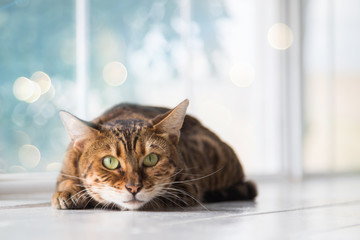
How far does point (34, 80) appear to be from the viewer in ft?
8.05

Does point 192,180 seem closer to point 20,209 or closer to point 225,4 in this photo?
point 20,209

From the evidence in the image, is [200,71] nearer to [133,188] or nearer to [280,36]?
[280,36]

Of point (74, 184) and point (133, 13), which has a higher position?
point (133, 13)

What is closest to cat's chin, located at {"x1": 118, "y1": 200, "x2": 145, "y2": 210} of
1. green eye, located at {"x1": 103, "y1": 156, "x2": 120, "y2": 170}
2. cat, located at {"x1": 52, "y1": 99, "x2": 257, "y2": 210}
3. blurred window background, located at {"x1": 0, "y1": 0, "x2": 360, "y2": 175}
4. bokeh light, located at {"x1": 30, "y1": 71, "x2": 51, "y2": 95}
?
cat, located at {"x1": 52, "y1": 99, "x2": 257, "y2": 210}

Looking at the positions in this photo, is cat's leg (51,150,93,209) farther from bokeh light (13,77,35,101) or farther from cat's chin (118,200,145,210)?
bokeh light (13,77,35,101)

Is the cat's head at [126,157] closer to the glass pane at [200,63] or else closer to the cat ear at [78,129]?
the cat ear at [78,129]

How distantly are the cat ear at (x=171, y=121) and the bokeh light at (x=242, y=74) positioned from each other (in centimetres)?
201

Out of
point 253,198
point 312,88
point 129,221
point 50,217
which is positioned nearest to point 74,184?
point 50,217

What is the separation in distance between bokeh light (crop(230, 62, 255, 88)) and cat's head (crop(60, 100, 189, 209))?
2.03 meters

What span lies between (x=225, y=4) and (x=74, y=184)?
7.72ft

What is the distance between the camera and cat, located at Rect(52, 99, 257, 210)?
1.58 metres

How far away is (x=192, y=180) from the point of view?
1830mm

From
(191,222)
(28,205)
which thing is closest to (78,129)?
(28,205)

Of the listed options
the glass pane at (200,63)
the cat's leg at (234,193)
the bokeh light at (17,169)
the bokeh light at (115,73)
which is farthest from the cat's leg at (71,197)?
the bokeh light at (115,73)
